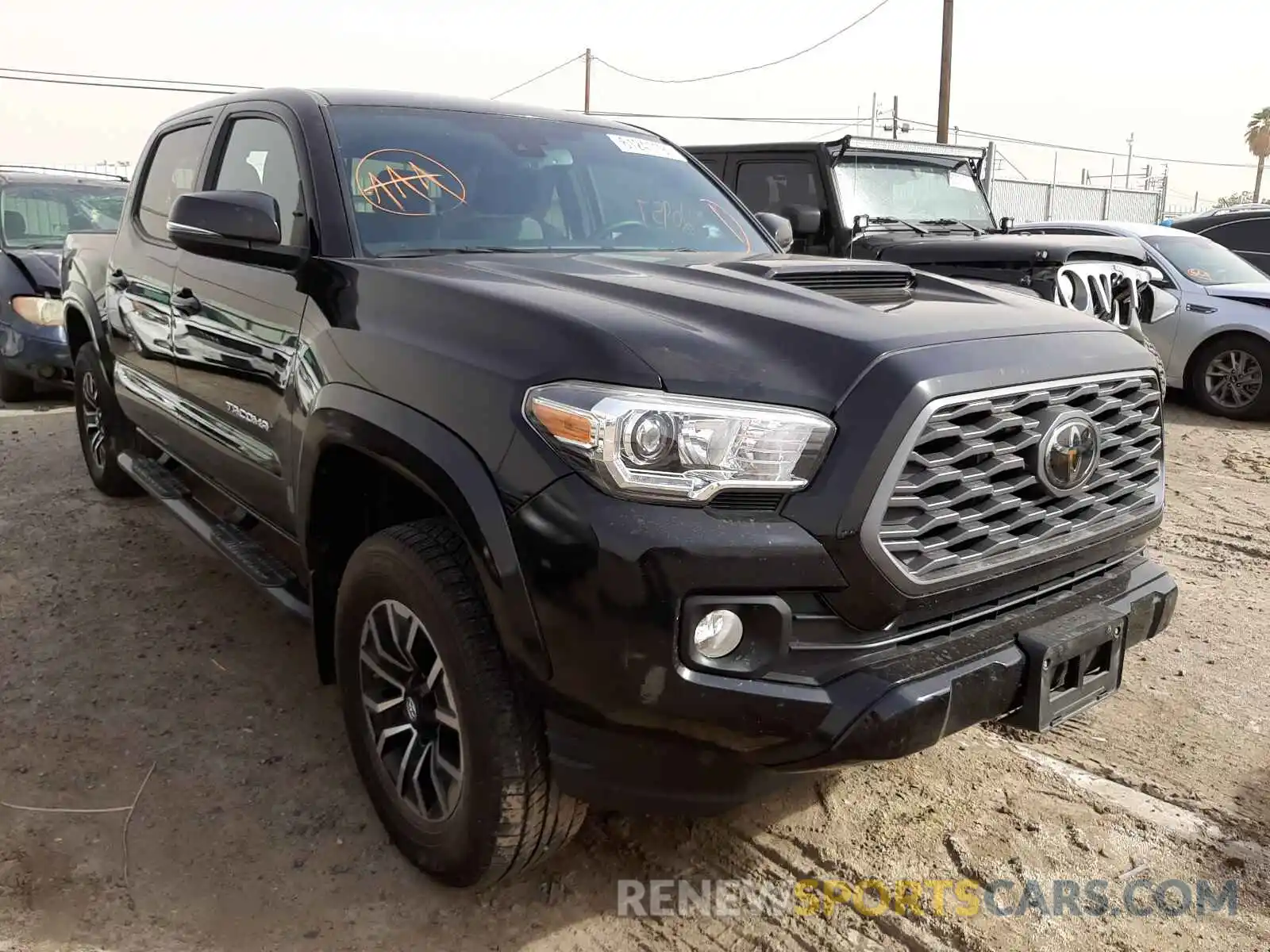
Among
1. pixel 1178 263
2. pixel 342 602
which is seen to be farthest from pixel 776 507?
pixel 1178 263

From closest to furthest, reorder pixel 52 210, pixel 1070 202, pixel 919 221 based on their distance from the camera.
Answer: pixel 919 221
pixel 52 210
pixel 1070 202

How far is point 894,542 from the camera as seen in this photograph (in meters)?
2.04

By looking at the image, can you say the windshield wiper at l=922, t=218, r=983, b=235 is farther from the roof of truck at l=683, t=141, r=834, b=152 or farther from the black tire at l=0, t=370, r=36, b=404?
the black tire at l=0, t=370, r=36, b=404

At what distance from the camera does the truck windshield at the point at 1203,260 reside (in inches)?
369

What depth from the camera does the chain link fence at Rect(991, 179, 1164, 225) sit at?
21922 millimetres

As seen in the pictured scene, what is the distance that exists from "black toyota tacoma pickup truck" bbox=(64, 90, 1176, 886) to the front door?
3 cm

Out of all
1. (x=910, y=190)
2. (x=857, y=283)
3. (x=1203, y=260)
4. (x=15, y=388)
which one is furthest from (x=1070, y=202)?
(x=857, y=283)

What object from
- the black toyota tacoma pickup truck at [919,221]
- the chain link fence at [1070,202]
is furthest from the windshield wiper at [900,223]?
the chain link fence at [1070,202]

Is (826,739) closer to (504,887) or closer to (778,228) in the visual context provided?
(504,887)

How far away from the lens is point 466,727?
2262 mm

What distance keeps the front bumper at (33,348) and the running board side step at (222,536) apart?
4.13m

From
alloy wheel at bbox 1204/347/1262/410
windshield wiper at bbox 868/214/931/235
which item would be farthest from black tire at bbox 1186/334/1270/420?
windshield wiper at bbox 868/214/931/235

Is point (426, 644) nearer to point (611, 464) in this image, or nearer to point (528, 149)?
point (611, 464)

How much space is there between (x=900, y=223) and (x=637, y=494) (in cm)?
666
